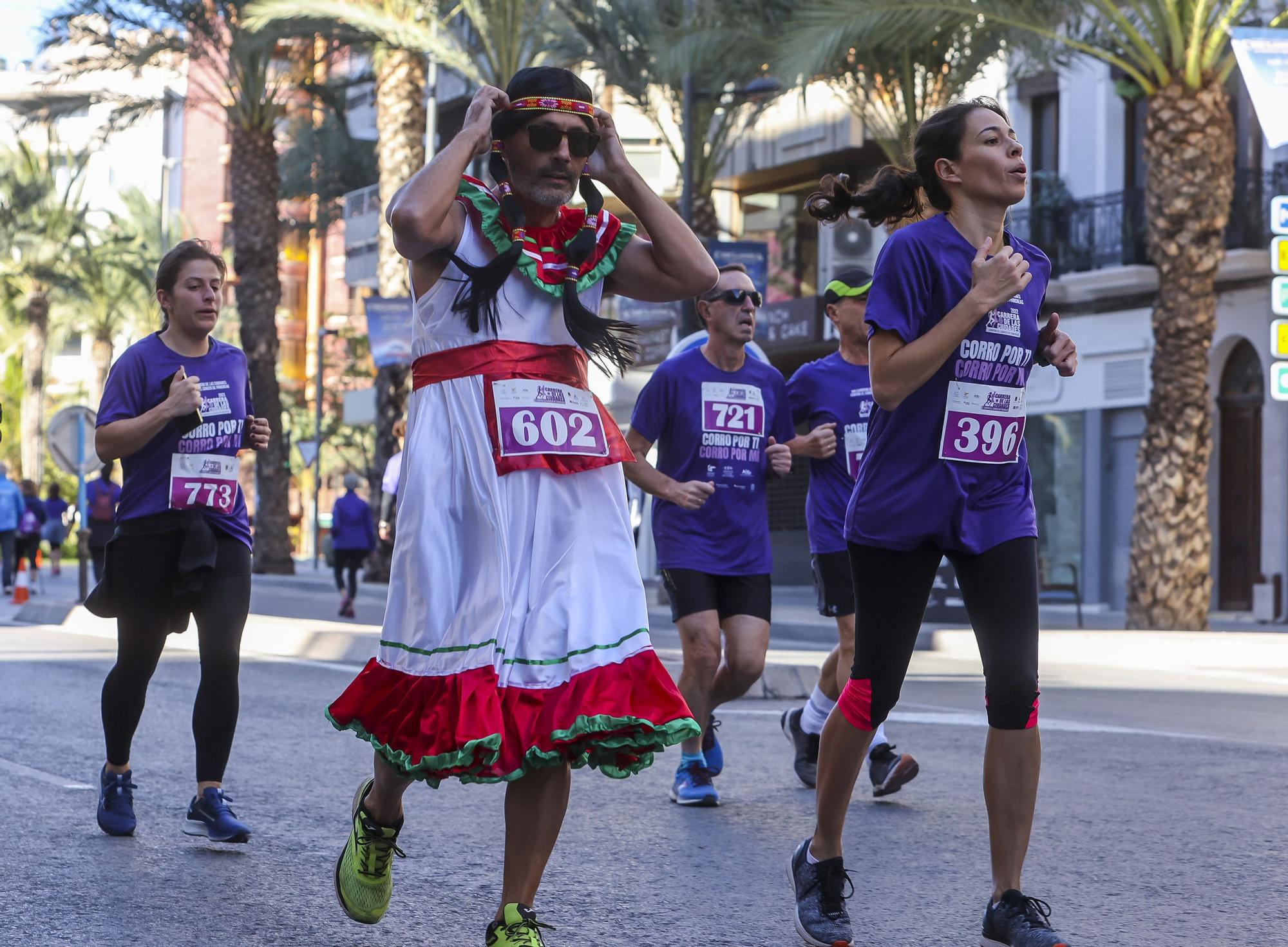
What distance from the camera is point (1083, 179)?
27.7 meters

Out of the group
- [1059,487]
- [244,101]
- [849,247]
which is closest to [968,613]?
[1059,487]

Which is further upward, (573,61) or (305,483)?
(573,61)

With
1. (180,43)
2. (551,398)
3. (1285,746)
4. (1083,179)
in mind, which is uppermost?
(180,43)

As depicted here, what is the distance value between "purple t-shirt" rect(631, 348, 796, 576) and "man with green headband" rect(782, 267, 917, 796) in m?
0.19

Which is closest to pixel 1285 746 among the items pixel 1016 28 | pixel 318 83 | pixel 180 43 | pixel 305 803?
pixel 305 803

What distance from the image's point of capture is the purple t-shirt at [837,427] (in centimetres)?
735

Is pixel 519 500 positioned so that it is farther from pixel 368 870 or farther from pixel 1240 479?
pixel 1240 479

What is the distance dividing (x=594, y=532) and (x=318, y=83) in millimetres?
33120

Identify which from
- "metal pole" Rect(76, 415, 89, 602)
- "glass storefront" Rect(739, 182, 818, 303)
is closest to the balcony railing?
"glass storefront" Rect(739, 182, 818, 303)

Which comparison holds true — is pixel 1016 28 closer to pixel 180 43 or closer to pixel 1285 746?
pixel 1285 746

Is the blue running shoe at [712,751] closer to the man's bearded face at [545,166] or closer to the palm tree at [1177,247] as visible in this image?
the man's bearded face at [545,166]

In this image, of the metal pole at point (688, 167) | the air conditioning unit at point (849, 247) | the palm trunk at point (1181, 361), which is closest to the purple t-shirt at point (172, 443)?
the palm trunk at point (1181, 361)

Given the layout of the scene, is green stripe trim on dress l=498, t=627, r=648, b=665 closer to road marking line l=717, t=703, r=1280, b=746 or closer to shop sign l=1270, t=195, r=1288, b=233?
road marking line l=717, t=703, r=1280, b=746

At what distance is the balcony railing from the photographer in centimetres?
2447
